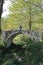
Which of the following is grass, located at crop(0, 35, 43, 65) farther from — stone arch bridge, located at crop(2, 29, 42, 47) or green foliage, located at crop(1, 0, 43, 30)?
green foliage, located at crop(1, 0, 43, 30)

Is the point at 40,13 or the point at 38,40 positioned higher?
the point at 40,13

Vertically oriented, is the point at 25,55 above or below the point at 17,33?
below

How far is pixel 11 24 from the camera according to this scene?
2909cm

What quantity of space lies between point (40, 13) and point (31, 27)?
217 cm

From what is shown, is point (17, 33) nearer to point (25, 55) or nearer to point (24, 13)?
point (25, 55)

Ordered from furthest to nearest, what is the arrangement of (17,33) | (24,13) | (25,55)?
(24,13) < (17,33) < (25,55)

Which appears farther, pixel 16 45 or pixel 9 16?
pixel 9 16

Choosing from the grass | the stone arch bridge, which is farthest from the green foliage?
the grass

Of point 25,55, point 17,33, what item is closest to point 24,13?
point 17,33

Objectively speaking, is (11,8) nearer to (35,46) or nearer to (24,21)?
(24,21)

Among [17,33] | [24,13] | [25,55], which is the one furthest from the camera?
[24,13]

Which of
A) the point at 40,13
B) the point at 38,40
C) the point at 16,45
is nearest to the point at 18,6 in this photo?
the point at 40,13

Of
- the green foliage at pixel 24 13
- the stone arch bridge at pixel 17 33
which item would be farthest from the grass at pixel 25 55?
the green foliage at pixel 24 13

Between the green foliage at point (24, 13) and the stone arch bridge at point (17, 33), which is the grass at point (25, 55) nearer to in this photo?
the stone arch bridge at point (17, 33)
